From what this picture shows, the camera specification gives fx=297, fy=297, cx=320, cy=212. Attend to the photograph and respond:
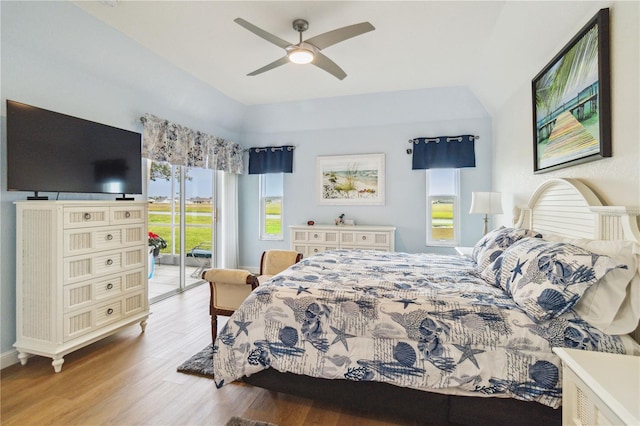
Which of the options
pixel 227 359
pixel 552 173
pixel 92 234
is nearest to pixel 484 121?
pixel 552 173

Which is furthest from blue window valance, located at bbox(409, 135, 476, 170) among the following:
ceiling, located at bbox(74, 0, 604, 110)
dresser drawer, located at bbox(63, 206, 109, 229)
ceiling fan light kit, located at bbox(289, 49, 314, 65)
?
dresser drawer, located at bbox(63, 206, 109, 229)

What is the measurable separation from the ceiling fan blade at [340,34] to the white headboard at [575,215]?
176 centimetres

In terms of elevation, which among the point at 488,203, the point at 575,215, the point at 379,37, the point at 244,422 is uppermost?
the point at 379,37

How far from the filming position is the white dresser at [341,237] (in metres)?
4.45

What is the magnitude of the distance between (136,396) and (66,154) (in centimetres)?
200

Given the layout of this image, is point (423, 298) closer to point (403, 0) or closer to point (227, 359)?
point (227, 359)

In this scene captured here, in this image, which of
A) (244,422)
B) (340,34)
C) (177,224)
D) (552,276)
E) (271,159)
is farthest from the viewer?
(271,159)

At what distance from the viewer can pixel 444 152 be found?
14.6ft

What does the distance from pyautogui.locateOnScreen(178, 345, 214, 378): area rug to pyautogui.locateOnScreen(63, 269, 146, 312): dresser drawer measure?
95cm

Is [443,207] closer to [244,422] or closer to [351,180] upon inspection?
[351,180]

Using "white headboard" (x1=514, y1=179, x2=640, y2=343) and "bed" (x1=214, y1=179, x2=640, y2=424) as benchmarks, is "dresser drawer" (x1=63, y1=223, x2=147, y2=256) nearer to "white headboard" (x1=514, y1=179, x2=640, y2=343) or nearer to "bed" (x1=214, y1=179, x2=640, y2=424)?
"bed" (x1=214, y1=179, x2=640, y2=424)

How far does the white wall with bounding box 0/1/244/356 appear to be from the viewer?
228cm

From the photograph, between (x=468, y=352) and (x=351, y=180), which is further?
(x=351, y=180)

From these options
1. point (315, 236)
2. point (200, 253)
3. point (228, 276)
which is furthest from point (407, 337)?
point (200, 253)
